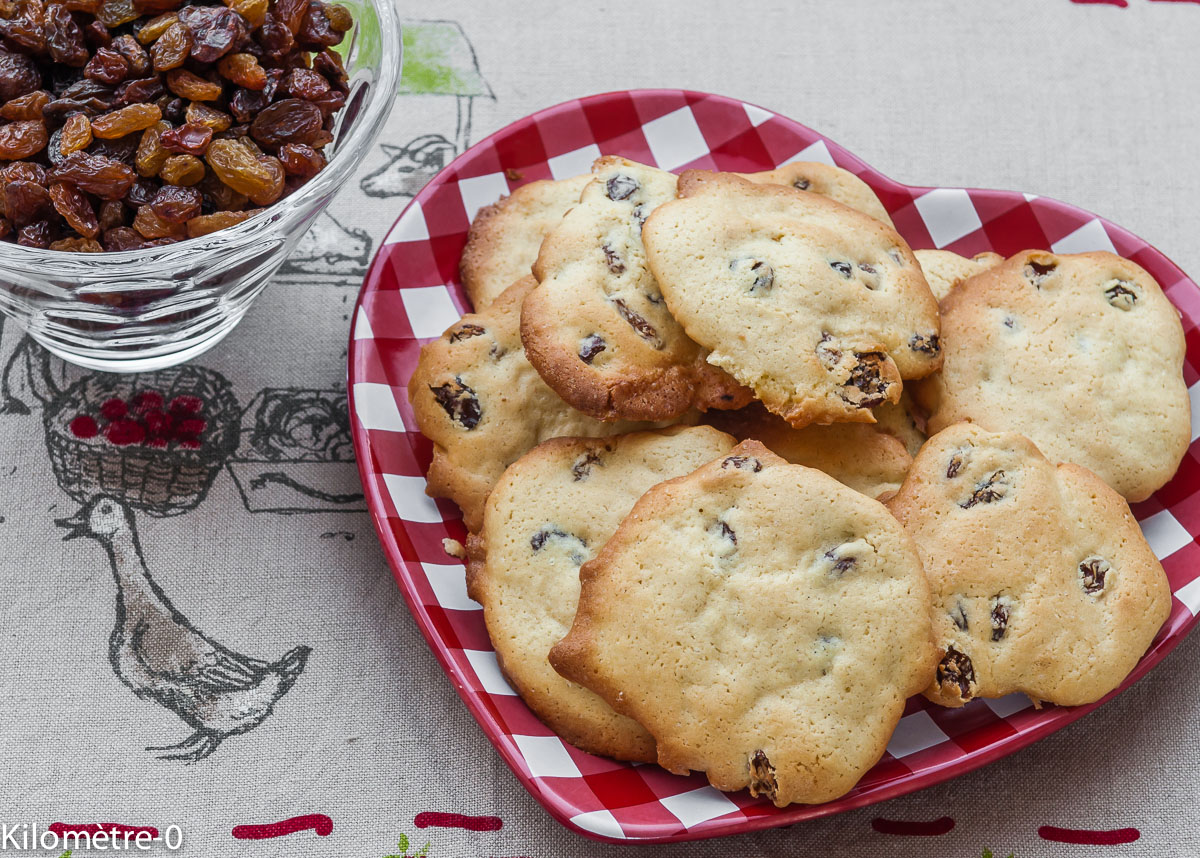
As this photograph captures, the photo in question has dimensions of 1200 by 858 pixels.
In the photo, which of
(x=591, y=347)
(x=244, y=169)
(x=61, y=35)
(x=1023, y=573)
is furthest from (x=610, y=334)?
(x=61, y=35)

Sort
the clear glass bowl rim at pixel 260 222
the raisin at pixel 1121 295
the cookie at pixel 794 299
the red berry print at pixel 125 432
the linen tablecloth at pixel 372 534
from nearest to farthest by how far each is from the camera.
Result: the clear glass bowl rim at pixel 260 222 → the cookie at pixel 794 299 → the linen tablecloth at pixel 372 534 → the raisin at pixel 1121 295 → the red berry print at pixel 125 432

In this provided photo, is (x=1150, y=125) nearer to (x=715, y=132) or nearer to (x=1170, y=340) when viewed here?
(x=1170, y=340)

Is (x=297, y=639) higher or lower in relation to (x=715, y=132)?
lower

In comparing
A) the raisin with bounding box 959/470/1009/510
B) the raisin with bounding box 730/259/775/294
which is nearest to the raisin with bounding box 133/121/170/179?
the raisin with bounding box 730/259/775/294

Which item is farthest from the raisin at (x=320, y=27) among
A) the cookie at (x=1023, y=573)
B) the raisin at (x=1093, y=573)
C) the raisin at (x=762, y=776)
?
the raisin at (x=1093, y=573)

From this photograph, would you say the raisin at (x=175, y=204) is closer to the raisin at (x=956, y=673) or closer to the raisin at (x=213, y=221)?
the raisin at (x=213, y=221)

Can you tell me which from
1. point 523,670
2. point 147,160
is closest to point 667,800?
point 523,670
